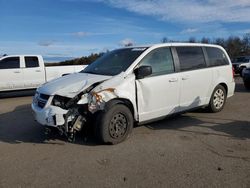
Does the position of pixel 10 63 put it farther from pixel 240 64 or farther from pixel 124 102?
pixel 240 64

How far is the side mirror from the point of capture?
5.49 meters

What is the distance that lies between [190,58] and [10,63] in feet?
28.5

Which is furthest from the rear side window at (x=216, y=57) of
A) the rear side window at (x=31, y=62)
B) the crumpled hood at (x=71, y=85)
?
the rear side window at (x=31, y=62)

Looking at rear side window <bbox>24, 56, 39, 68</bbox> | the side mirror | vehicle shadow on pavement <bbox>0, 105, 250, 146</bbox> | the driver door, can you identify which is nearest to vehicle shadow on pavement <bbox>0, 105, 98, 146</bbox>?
vehicle shadow on pavement <bbox>0, 105, 250, 146</bbox>

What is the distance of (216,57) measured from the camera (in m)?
7.58

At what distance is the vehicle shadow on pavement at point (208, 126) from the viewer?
19.0 feet

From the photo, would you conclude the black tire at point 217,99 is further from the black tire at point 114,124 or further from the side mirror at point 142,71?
the black tire at point 114,124

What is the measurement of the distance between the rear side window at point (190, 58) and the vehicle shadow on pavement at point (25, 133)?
266cm

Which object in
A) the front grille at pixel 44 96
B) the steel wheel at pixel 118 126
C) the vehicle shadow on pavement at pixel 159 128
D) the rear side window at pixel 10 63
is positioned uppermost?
the rear side window at pixel 10 63

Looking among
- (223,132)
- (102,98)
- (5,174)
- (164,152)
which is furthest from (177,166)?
(5,174)

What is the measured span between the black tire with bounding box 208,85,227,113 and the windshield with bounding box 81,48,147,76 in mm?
2590

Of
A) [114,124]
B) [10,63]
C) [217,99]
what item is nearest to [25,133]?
[114,124]

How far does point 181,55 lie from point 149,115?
167 cm

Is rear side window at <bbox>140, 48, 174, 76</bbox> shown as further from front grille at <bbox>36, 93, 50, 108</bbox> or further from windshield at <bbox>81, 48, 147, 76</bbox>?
front grille at <bbox>36, 93, 50, 108</bbox>
